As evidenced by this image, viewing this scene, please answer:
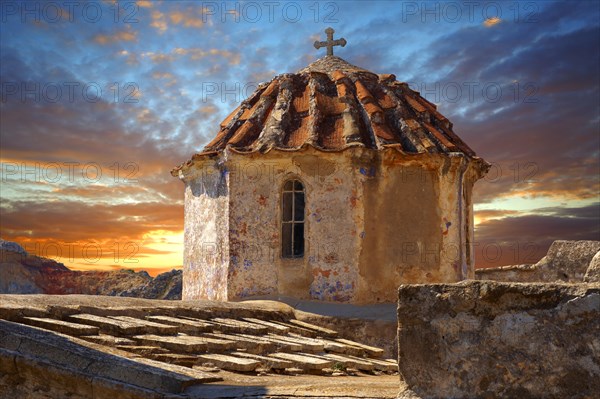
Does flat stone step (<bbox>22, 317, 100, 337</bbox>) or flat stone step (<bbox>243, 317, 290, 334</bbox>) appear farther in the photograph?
flat stone step (<bbox>243, 317, 290, 334</bbox>)

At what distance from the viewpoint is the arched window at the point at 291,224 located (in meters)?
12.8

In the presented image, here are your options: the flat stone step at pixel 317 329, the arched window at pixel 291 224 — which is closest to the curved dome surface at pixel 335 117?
the arched window at pixel 291 224

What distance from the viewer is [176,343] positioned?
20.7ft

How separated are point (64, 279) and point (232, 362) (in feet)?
65.0

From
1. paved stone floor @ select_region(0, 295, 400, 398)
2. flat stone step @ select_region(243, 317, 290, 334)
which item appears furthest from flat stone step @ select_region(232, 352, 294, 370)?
flat stone step @ select_region(243, 317, 290, 334)

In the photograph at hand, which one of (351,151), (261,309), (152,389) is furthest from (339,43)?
(152,389)

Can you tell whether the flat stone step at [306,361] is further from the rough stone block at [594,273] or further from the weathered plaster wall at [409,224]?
the weathered plaster wall at [409,224]

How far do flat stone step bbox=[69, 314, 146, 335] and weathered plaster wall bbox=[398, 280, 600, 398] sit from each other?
138 inches

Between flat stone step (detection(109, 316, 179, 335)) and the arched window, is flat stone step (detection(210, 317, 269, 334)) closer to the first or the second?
flat stone step (detection(109, 316, 179, 335))

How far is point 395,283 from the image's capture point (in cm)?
1249

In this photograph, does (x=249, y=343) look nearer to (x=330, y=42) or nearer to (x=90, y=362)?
(x=90, y=362)

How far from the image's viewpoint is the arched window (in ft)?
41.9

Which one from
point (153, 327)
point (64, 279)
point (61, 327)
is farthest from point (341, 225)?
point (64, 279)

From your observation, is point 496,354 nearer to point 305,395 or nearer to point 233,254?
point 305,395
